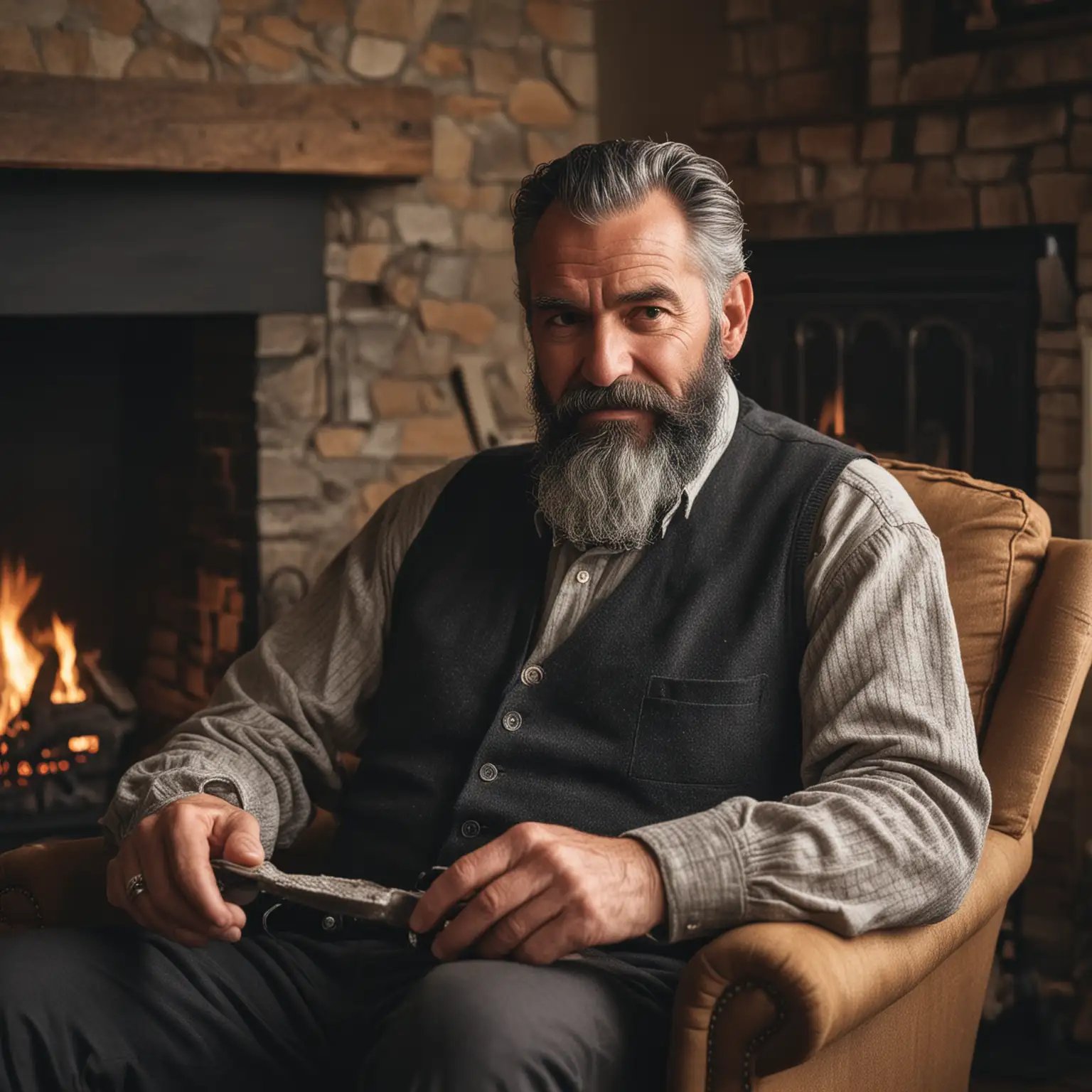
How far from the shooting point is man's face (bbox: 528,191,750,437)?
193 centimetres

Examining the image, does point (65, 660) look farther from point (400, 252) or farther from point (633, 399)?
point (633, 399)

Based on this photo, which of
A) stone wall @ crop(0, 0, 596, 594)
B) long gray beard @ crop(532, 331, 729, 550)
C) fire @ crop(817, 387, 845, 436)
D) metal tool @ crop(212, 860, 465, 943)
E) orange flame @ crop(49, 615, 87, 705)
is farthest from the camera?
orange flame @ crop(49, 615, 87, 705)

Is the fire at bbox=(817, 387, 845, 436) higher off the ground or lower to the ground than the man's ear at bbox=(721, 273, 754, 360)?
lower

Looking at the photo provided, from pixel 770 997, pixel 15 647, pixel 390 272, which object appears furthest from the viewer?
pixel 15 647

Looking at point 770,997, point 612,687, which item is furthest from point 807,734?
point 770,997

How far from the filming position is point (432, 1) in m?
3.50

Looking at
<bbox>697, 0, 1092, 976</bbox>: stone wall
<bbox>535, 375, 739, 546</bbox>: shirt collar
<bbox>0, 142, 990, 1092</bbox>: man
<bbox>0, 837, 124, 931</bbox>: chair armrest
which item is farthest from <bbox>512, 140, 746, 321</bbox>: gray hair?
<bbox>697, 0, 1092, 976</bbox>: stone wall

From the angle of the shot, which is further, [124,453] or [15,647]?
[124,453]

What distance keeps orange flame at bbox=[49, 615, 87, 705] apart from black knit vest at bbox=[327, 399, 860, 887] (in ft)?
6.58

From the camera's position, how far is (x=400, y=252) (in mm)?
3521

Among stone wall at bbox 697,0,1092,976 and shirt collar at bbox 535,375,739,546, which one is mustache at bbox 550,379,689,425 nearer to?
shirt collar at bbox 535,375,739,546

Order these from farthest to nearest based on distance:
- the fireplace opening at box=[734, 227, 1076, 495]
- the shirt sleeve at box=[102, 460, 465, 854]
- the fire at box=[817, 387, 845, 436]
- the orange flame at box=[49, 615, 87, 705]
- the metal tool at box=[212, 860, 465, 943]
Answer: the orange flame at box=[49, 615, 87, 705] < the fire at box=[817, 387, 845, 436] < the fireplace opening at box=[734, 227, 1076, 495] < the shirt sleeve at box=[102, 460, 465, 854] < the metal tool at box=[212, 860, 465, 943]

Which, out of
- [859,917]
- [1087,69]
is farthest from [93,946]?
[1087,69]

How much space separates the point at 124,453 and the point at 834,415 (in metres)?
1.70
